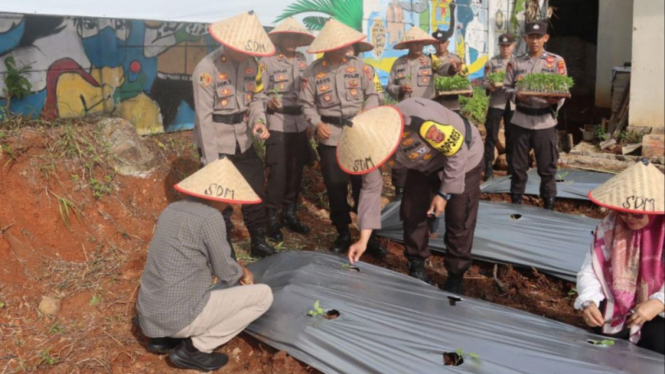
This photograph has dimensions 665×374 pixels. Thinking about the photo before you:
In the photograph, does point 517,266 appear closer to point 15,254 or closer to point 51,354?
point 51,354

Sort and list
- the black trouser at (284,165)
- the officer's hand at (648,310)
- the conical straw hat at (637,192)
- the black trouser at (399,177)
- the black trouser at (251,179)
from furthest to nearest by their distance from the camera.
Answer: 1. the black trouser at (399,177)
2. the black trouser at (284,165)
3. the black trouser at (251,179)
4. the officer's hand at (648,310)
5. the conical straw hat at (637,192)

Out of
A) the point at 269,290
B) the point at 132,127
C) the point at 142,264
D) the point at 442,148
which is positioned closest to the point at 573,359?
the point at 442,148

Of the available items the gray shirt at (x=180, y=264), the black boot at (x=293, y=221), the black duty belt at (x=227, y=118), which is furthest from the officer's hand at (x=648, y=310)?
the black boot at (x=293, y=221)

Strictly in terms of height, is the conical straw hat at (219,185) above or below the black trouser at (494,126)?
above

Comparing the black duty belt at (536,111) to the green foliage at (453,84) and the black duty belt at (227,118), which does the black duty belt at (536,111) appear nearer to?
the green foliage at (453,84)

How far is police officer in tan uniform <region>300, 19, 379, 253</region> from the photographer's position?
14.6 ft

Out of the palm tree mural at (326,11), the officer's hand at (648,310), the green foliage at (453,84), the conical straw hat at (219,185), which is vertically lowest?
the officer's hand at (648,310)

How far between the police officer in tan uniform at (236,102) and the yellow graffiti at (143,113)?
1.99 metres

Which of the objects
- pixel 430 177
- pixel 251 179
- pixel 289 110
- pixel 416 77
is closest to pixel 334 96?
pixel 289 110

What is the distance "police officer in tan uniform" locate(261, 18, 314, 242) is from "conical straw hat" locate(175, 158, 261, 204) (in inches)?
69.7

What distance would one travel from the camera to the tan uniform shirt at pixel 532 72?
212 inches

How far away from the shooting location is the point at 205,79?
398 cm

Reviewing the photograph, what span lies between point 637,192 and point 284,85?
3151 mm

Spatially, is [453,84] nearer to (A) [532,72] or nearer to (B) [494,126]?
(A) [532,72]
